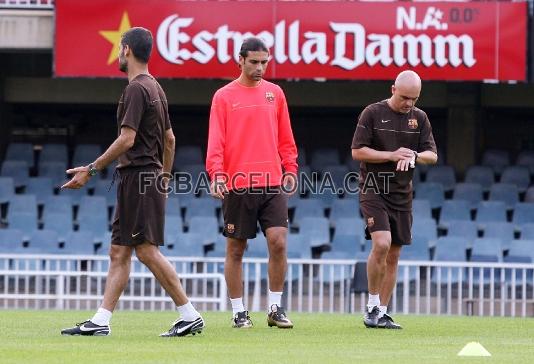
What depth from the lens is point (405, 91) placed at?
948cm

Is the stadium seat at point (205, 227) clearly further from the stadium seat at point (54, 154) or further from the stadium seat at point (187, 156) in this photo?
the stadium seat at point (54, 154)

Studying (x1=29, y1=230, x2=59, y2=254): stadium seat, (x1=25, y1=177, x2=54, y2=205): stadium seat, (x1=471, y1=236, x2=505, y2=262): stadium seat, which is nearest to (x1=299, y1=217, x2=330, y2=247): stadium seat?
(x1=471, y1=236, x2=505, y2=262): stadium seat

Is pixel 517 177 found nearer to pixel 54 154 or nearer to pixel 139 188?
pixel 54 154

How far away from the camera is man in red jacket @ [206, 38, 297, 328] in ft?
30.6

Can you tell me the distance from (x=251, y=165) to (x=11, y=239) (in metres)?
9.17

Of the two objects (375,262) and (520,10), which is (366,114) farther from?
(520,10)

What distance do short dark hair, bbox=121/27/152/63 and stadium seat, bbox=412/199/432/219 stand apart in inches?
423

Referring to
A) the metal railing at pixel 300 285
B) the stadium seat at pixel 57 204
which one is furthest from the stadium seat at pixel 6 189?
the metal railing at pixel 300 285

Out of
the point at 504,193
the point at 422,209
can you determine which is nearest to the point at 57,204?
the point at 422,209

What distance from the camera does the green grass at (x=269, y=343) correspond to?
7109mm

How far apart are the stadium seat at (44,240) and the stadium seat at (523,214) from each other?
6235 millimetres

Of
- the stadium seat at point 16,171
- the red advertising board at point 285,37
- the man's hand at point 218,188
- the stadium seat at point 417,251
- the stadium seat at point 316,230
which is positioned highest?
the red advertising board at point 285,37

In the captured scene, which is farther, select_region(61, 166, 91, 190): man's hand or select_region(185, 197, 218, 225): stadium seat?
select_region(185, 197, 218, 225): stadium seat

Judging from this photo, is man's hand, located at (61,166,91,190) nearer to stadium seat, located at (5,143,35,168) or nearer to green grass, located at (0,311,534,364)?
green grass, located at (0,311,534,364)
